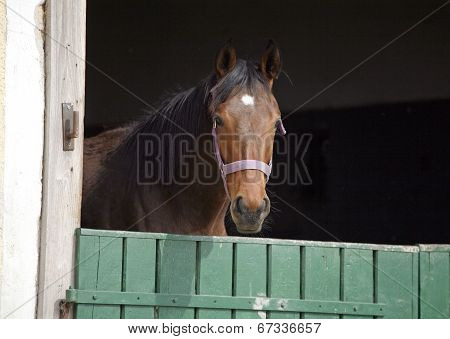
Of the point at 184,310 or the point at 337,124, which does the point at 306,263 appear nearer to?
the point at 184,310

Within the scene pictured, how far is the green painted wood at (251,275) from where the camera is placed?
12.0 ft

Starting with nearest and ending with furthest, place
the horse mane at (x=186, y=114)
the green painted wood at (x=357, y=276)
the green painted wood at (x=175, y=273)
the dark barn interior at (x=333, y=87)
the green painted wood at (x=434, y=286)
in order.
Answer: the green painted wood at (x=175, y=273)
the green painted wood at (x=357, y=276)
the green painted wood at (x=434, y=286)
the horse mane at (x=186, y=114)
the dark barn interior at (x=333, y=87)

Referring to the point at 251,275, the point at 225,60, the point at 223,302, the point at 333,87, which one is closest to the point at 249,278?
the point at 251,275

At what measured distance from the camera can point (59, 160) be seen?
3.46 m

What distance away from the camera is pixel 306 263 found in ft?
12.4

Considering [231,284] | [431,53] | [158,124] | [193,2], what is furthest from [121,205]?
[431,53]

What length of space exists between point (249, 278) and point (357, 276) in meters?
0.53

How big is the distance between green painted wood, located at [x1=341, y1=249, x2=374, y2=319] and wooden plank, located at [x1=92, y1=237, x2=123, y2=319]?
1.05 metres

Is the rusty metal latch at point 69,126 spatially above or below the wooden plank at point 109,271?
above

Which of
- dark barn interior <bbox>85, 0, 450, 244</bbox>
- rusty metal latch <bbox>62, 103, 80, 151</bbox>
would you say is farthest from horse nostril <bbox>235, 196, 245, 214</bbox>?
dark barn interior <bbox>85, 0, 450, 244</bbox>

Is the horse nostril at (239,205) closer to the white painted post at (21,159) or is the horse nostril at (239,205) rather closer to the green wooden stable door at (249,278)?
the green wooden stable door at (249,278)

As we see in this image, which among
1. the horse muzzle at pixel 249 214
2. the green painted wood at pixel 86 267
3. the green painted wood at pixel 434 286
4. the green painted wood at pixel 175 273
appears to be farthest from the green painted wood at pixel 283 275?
the green painted wood at pixel 86 267

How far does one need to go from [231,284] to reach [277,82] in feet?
15.9

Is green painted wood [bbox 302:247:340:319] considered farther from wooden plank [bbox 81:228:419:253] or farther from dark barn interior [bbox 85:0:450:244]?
dark barn interior [bbox 85:0:450:244]
